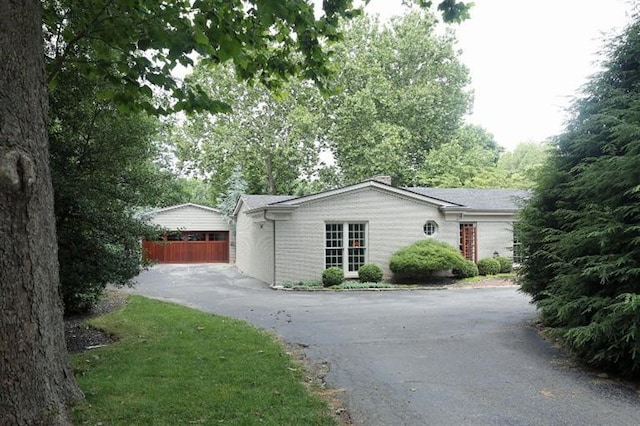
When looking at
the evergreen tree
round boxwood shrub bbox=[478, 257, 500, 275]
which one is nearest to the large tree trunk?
the evergreen tree

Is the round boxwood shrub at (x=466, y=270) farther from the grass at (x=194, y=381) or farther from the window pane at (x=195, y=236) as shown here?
the window pane at (x=195, y=236)

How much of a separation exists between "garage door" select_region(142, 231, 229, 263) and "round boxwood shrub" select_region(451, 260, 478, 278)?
1799 centimetres

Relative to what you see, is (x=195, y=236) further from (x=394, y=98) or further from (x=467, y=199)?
(x=467, y=199)

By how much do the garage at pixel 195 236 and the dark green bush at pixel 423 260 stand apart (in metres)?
16.7

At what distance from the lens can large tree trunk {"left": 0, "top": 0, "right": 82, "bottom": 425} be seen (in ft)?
10.2

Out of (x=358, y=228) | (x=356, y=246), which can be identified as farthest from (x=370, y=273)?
(x=358, y=228)

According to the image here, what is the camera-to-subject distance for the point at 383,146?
32469 millimetres

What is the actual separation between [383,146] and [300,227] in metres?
15.9

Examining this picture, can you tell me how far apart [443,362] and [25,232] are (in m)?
5.42

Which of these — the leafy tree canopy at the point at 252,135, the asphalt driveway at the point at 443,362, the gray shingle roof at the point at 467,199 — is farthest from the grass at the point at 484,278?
the leafy tree canopy at the point at 252,135

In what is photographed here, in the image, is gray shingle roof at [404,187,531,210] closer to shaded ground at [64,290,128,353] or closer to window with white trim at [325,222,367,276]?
window with white trim at [325,222,367,276]

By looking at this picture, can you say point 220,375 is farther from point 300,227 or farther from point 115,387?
point 300,227

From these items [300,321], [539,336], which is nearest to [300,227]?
[300,321]

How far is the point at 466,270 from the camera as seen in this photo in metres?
18.9
